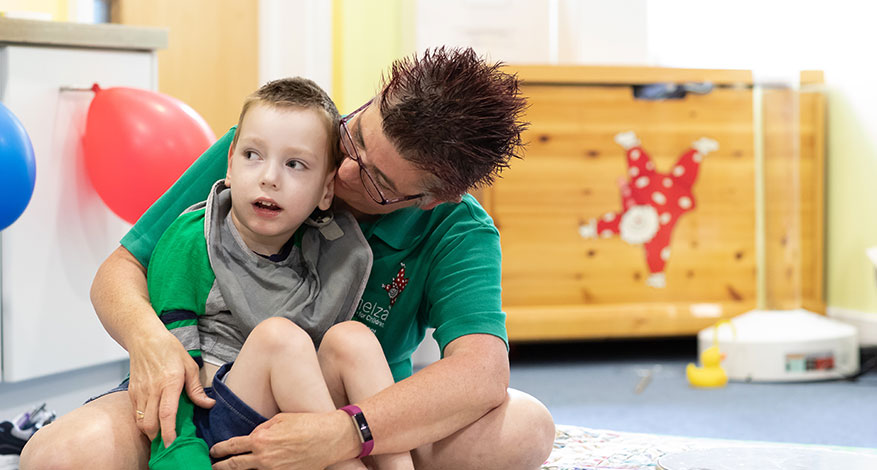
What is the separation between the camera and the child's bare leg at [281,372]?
1004 millimetres

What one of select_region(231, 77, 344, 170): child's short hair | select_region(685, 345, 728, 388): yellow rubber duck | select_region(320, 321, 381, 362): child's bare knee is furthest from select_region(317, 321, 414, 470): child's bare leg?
select_region(685, 345, 728, 388): yellow rubber duck

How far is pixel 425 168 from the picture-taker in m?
1.06

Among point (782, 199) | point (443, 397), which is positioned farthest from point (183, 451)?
point (782, 199)

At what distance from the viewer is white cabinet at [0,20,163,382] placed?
68.7 inches

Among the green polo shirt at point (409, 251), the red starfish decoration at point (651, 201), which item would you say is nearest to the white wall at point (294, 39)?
the red starfish decoration at point (651, 201)

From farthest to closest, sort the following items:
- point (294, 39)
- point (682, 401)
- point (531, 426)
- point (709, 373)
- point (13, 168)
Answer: point (294, 39)
point (709, 373)
point (682, 401)
point (13, 168)
point (531, 426)

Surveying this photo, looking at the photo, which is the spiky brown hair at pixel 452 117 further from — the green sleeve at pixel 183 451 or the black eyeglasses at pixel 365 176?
the green sleeve at pixel 183 451

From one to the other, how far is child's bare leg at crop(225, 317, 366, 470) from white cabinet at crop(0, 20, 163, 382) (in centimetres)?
91

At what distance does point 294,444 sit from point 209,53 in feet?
7.37

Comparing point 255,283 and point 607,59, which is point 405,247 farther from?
point 607,59

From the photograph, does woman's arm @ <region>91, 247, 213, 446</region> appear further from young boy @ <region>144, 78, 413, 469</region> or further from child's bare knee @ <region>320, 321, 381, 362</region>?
child's bare knee @ <region>320, 321, 381, 362</region>

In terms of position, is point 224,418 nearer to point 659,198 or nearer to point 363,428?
point 363,428

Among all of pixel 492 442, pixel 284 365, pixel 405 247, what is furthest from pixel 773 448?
pixel 284 365

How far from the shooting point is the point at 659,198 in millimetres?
2748
